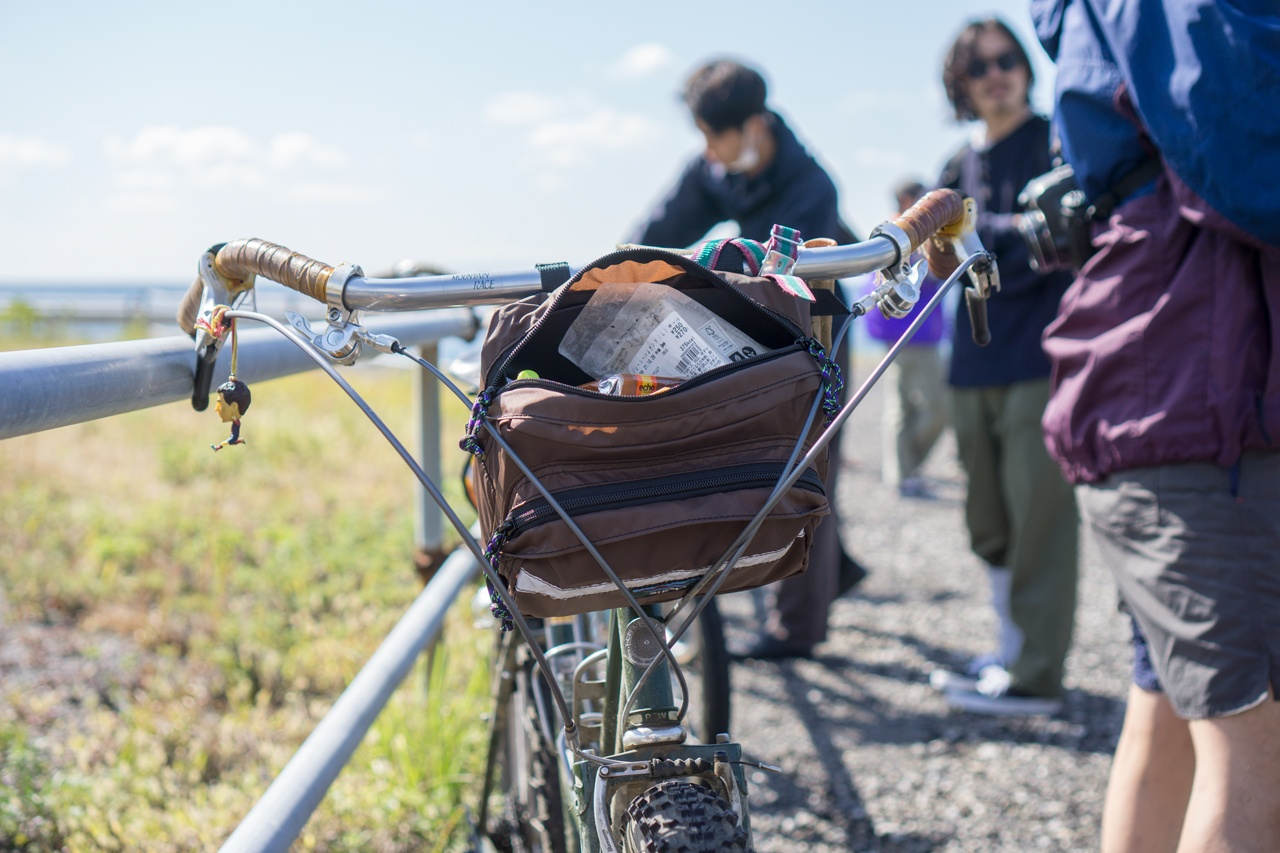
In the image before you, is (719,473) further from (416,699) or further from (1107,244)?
(416,699)

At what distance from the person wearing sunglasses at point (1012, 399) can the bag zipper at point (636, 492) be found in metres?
2.59

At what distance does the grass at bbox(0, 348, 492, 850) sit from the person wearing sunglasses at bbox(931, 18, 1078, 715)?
1.81 meters

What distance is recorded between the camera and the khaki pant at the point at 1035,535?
3.42 metres

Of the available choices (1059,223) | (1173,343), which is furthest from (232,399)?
(1059,223)

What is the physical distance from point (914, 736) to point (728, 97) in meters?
2.27

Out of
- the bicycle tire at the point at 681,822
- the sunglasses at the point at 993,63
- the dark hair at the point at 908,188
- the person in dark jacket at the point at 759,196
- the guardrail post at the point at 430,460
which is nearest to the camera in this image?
the bicycle tire at the point at 681,822

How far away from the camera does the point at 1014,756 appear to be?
128 inches

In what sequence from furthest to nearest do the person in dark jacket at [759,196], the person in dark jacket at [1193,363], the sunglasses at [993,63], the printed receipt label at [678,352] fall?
the person in dark jacket at [759,196], the sunglasses at [993,63], the person in dark jacket at [1193,363], the printed receipt label at [678,352]

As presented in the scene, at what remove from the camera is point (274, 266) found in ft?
4.17

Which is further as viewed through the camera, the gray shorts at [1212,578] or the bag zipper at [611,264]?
the gray shorts at [1212,578]

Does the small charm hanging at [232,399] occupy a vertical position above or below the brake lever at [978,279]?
below

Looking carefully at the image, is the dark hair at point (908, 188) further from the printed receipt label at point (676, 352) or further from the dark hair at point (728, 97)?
the printed receipt label at point (676, 352)

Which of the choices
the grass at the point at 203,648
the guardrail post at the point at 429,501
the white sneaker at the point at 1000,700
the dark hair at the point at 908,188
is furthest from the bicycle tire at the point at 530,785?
the dark hair at the point at 908,188

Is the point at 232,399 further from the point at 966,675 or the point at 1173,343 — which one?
the point at 966,675
